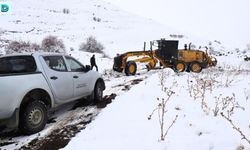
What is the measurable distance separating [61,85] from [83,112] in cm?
116

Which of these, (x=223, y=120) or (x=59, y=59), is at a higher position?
(x=59, y=59)

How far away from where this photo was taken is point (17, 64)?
665cm

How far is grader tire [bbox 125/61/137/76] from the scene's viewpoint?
17016 millimetres

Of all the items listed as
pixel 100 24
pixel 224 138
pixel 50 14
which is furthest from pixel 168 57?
pixel 50 14

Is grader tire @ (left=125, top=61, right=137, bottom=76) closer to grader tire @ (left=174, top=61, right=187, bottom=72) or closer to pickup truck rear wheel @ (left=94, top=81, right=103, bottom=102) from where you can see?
grader tire @ (left=174, top=61, right=187, bottom=72)

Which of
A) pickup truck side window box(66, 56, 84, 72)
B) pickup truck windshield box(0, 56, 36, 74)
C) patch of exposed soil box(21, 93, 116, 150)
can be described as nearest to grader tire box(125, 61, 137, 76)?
pickup truck side window box(66, 56, 84, 72)

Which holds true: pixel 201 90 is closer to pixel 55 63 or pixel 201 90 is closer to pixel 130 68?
pixel 55 63

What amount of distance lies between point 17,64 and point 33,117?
143cm

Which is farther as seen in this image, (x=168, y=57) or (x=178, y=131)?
(x=168, y=57)

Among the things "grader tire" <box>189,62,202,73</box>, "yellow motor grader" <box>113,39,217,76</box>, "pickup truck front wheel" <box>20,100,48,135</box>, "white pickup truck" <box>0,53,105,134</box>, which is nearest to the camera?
"white pickup truck" <box>0,53,105,134</box>

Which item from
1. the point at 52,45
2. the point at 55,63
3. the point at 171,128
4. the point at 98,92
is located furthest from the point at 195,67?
the point at 52,45

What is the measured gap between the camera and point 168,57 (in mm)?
18953

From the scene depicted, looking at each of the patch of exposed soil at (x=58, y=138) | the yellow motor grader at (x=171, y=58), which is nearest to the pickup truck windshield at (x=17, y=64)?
the patch of exposed soil at (x=58, y=138)

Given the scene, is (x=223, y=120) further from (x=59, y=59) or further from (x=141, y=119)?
(x=59, y=59)
